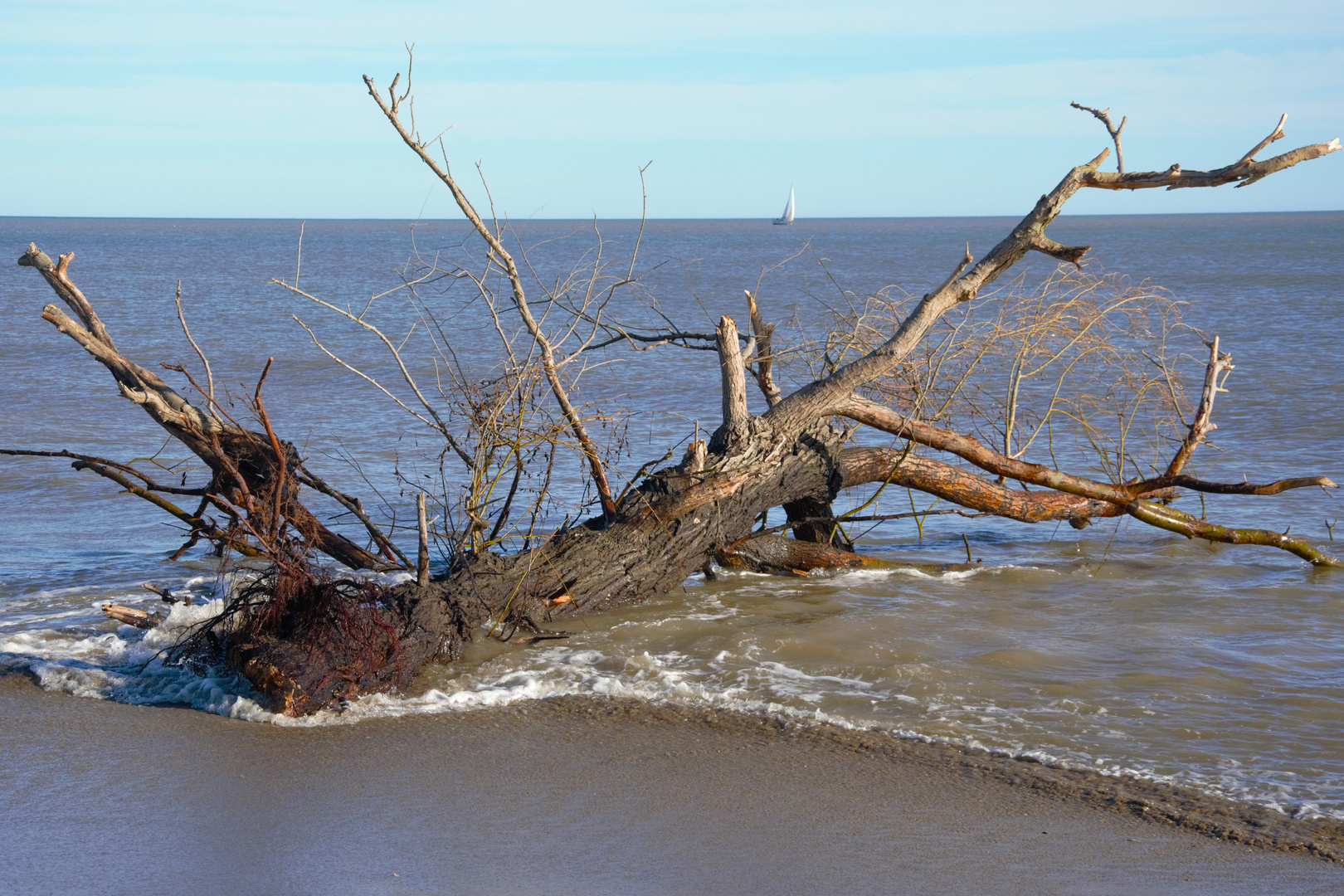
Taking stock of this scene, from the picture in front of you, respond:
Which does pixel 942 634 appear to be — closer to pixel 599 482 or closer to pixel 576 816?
pixel 599 482

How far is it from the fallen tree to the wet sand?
0.56 meters

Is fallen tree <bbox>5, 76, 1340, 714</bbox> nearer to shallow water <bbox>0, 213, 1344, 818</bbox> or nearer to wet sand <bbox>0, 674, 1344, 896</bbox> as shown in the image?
shallow water <bbox>0, 213, 1344, 818</bbox>

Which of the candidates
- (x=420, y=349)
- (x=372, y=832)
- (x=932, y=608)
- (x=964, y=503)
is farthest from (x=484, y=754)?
(x=420, y=349)

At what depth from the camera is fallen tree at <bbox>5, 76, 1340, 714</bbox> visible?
482 cm

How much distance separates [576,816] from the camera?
369cm

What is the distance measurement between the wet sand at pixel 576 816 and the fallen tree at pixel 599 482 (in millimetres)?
558

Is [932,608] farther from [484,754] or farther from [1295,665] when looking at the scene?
[484,754]

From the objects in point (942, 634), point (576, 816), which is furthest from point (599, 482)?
point (576, 816)

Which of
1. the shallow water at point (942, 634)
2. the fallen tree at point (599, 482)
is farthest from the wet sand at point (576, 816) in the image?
the fallen tree at point (599, 482)

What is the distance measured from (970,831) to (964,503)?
3.68 meters

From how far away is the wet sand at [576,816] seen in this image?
3246 mm

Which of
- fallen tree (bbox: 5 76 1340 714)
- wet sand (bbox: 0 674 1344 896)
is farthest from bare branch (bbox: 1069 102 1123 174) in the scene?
wet sand (bbox: 0 674 1344 896)

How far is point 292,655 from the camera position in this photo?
4574 mm

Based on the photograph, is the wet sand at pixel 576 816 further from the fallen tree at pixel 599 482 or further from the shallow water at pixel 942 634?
the fallen tree at pixel 599 482
